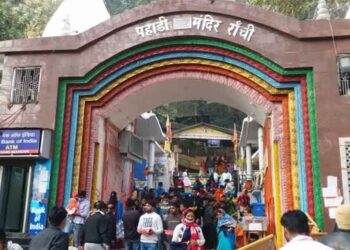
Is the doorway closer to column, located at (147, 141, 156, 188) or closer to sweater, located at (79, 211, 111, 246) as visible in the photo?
sweater, located at (79, 211, 111, 246)

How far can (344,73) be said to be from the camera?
9195 mm

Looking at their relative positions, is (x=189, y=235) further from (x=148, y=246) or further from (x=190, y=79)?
(x=190, y=79)

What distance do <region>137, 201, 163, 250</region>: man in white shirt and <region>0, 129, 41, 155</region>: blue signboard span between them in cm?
334

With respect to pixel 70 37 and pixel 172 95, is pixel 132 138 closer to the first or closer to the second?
pixel 172 95

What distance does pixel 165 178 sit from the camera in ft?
65.1

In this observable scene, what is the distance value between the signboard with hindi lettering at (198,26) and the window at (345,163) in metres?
2.98

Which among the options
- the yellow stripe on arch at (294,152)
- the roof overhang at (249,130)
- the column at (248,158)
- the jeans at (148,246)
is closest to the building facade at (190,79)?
the yellow stripe on arch at (294,152)

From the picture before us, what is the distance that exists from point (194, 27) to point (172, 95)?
2271 mm

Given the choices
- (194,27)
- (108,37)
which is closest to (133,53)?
(108,37)

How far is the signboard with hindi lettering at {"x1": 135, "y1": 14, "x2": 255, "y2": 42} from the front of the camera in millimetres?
9594

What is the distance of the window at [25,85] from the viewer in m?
10.2

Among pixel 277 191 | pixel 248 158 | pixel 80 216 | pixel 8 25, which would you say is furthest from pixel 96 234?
pixel 8 25

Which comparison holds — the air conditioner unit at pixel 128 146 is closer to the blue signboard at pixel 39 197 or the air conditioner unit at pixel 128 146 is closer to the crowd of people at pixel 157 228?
the crowd of people at pixel 157 228

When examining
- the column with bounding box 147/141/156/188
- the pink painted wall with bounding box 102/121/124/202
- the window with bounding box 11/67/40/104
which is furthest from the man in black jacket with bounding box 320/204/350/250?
the column with bounding box 147/141/156/188
